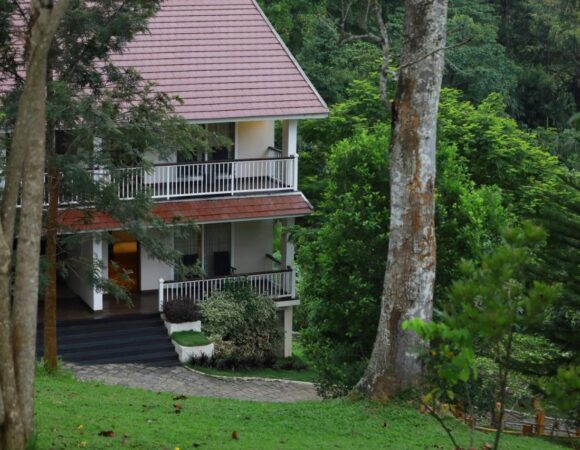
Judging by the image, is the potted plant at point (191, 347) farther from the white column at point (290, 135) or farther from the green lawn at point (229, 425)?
the green lawn at point (229, 425)

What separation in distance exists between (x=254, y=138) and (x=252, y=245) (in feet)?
8.45

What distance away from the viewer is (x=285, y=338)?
23844 mm

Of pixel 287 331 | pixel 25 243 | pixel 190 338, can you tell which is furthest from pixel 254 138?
pixel 25 243

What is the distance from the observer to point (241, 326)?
22.3 metres

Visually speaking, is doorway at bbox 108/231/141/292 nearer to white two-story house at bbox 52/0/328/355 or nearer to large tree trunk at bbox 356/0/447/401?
white two-story house at bbox 52/0/328/355

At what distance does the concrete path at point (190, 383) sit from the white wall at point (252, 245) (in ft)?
14.3

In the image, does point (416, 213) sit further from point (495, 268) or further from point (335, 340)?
point (495, 268)

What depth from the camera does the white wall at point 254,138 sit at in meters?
24.7

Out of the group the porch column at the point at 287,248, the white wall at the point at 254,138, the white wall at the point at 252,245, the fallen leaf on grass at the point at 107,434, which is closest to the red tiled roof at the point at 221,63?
the white wall at the point at 254,138

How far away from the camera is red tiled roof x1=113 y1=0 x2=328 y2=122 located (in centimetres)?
2303

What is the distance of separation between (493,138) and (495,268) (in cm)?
1683

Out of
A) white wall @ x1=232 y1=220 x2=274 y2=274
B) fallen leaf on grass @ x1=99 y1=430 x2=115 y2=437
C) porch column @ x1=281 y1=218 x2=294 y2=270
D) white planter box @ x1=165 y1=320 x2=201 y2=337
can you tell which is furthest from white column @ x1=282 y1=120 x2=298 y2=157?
fallen leaf on grass @ x1=99 y1=430 x2=115 y2=437

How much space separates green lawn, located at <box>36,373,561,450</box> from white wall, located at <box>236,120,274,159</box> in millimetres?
11250

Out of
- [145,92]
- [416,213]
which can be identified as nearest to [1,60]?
[145,92]
